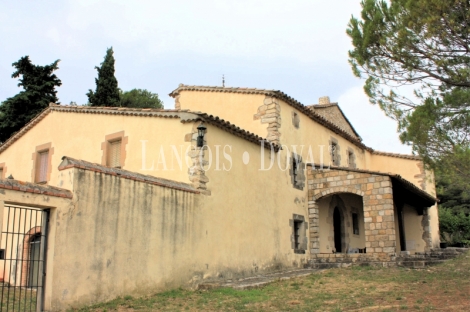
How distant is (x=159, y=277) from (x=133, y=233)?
3.82ft

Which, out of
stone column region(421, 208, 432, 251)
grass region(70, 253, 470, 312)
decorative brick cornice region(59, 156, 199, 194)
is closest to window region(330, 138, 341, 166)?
stone column region(421, 208, 432, 251)

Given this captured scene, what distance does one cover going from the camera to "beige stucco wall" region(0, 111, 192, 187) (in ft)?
38.1

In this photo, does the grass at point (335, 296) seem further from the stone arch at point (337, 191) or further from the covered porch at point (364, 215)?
the stone arch at point (337, 191)

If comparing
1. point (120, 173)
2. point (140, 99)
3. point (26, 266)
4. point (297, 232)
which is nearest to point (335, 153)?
point (297, 232)

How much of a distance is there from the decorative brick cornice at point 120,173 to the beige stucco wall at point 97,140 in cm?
77

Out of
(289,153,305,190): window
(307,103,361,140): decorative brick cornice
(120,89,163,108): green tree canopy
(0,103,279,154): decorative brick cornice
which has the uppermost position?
(120,89,163,108): green tree canopy

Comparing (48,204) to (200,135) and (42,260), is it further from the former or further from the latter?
(200,135)

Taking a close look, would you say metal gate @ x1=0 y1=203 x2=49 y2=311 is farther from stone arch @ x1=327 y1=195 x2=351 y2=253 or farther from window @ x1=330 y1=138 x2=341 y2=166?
window @ x1=330 y1=138 x2=341 y2=166

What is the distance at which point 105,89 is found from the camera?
22.2 meters

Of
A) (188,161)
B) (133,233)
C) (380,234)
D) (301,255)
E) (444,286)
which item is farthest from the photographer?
(301,255)

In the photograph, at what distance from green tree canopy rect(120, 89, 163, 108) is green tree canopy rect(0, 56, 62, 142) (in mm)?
8987

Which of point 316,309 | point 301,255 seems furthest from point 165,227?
point 301,255

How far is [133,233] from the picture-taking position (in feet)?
29.5

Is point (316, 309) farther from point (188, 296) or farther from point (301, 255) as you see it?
point (301, 255)
